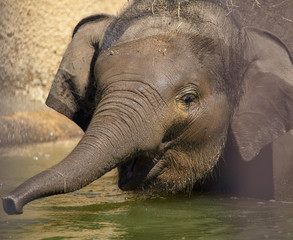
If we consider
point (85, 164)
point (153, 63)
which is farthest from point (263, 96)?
point (85, 164)

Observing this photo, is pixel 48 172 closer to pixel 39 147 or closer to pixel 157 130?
pixel 157 130

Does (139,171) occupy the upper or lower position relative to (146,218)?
upper

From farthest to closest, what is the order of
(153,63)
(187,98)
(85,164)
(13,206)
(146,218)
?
(146,218)
(187,98)
(153,63)
(85,164)
(13,206)

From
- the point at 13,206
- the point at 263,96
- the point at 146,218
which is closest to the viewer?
the point at 13,206

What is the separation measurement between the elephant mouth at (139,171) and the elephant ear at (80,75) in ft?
2.55

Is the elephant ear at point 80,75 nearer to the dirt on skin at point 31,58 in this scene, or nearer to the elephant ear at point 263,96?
the elephant ear at point 263,96

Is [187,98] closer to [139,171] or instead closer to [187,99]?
[187,99]

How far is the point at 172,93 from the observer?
572 centimetres

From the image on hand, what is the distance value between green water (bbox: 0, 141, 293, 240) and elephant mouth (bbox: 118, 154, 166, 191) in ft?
0.78

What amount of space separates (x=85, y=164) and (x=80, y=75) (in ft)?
5.39

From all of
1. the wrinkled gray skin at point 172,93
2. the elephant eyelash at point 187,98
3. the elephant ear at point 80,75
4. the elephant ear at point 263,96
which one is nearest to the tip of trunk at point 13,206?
the wrinkled gray skin at point 172,93

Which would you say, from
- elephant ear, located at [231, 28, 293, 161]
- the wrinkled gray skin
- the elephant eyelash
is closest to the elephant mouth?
the wrinkled gray skin

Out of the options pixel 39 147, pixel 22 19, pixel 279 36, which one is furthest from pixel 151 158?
pixel 22 19

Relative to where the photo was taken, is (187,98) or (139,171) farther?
(139,171)
